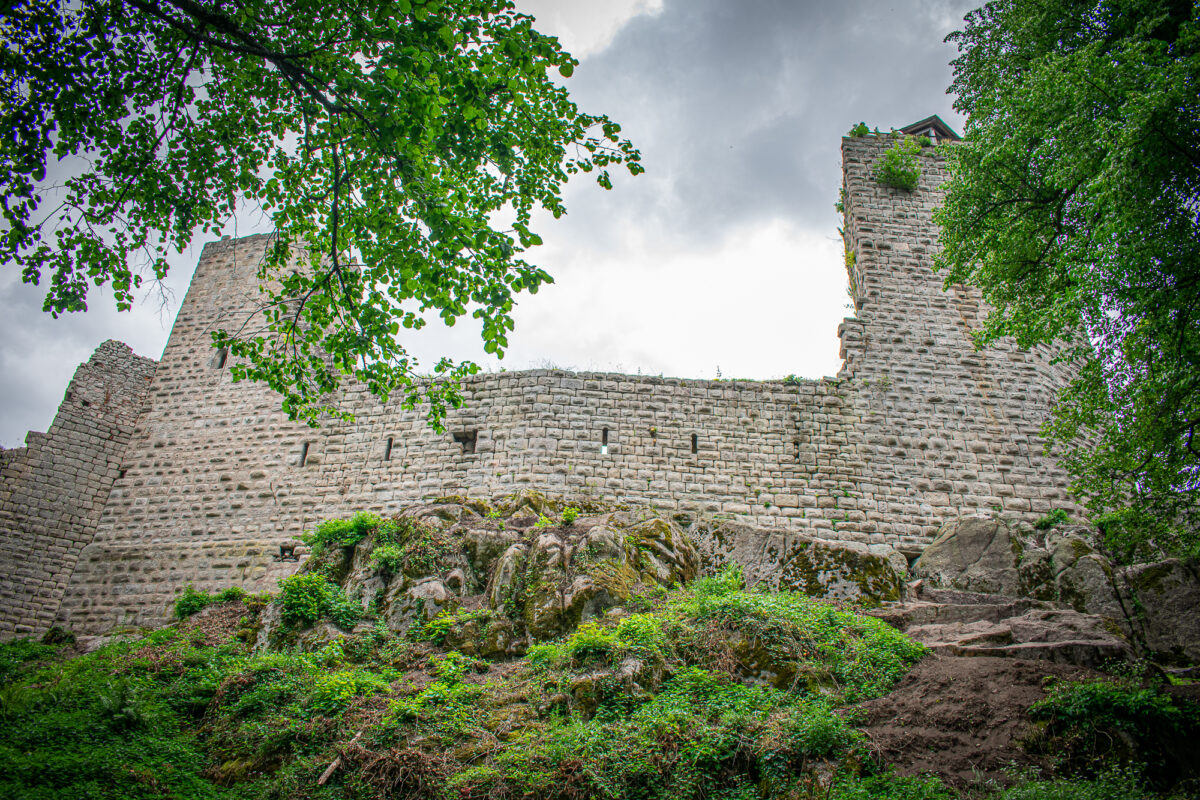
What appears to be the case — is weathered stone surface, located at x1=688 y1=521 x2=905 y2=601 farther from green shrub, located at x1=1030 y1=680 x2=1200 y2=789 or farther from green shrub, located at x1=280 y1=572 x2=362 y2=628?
green shrub, located at x1=280 y1=572 x2=362 y2=628

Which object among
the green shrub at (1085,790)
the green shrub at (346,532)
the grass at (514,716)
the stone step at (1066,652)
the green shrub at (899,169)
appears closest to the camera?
the green shrub at (1085,790)

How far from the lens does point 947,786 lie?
178 inches

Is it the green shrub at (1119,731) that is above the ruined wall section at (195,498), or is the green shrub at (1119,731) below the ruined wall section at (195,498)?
below

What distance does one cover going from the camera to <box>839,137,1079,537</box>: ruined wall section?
11125 millimetres

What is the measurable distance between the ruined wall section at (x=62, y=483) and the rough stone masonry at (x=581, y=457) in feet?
0.12

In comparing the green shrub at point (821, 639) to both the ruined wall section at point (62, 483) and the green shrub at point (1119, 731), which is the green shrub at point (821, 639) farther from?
the ruined wall section at point (62, 483)

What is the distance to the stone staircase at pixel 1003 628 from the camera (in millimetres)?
6012

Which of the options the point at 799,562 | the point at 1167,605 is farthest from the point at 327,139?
the point at 1167,605

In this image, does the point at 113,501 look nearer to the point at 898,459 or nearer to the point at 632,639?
the point at 632,639

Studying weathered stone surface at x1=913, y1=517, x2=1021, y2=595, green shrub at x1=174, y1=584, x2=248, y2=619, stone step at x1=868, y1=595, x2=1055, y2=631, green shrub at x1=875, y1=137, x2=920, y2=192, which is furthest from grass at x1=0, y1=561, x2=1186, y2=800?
green shrub at x1=875, y1=137, x2=920, y2=192

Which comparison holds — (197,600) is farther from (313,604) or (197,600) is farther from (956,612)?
(956,612)

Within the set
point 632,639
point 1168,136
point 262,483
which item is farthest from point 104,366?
point 1168,136

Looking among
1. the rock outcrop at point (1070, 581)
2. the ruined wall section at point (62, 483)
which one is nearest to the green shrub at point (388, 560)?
the rock outcrop at point (1070, 581)

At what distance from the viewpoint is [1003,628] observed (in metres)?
6.82
